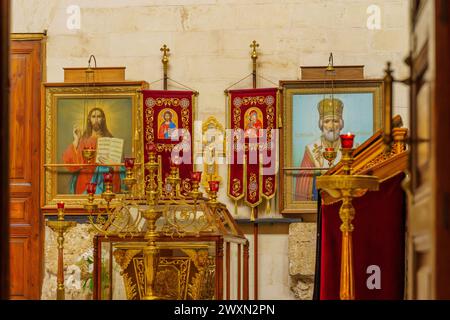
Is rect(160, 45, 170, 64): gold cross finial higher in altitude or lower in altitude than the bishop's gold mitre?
higher

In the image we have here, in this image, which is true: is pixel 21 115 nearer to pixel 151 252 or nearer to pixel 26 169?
pixel 26 169

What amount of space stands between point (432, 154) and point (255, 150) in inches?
314

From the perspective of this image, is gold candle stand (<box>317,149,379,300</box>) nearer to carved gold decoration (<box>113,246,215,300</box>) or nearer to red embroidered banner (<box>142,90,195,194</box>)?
carved gold decoration (<box>113,246,215,300</box>)

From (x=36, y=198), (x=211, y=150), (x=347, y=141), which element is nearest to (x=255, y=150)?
(x=211, y=150)

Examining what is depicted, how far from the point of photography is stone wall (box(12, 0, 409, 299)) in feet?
40.2

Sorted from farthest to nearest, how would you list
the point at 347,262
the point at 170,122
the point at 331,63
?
the point at 170,122, the point at 331,63, the point at 347,262

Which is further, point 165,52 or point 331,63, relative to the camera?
point 165,52

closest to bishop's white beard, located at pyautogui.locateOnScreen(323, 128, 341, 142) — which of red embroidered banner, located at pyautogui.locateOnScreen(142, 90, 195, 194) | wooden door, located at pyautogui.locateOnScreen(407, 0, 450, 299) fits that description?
red embroidered banner, located at pyautogui.locateOnScreen(142, 90, 195, 194)

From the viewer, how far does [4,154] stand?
4.30 metres

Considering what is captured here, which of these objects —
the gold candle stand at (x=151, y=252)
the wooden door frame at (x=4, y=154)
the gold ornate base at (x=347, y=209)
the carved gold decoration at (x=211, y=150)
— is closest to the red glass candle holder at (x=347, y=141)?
the gold ornate base at (x=347, y=209)

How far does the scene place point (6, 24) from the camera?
172 inches

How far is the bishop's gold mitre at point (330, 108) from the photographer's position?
1205 centimetres

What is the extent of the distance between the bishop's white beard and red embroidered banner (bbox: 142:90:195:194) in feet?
5.21
